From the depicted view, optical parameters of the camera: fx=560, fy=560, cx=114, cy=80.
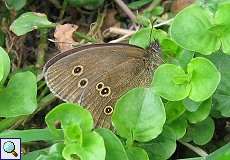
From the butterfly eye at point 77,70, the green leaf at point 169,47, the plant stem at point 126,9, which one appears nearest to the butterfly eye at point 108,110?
the butterfly eye at point 77,70

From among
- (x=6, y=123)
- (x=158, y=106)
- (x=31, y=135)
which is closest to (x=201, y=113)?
(x=158, y=106)

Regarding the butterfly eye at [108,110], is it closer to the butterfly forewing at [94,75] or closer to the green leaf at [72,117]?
the butterfly forewing at [94,75]

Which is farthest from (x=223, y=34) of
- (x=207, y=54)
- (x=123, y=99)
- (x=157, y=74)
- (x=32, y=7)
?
(x=32, y=7)

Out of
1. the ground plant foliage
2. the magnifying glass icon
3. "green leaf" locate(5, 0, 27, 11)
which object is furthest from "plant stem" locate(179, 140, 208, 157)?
"green leaf" locate(5, 0, 27, 11)

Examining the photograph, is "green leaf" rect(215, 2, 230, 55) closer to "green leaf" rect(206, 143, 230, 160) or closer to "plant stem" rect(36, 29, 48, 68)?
"green leaf" rect(206, 143, 230, 160)

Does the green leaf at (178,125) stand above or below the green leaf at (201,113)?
below

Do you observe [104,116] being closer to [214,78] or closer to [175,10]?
[214,78]

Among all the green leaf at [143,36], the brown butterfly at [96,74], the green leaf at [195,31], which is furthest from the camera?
the green leaf at [143,36]
